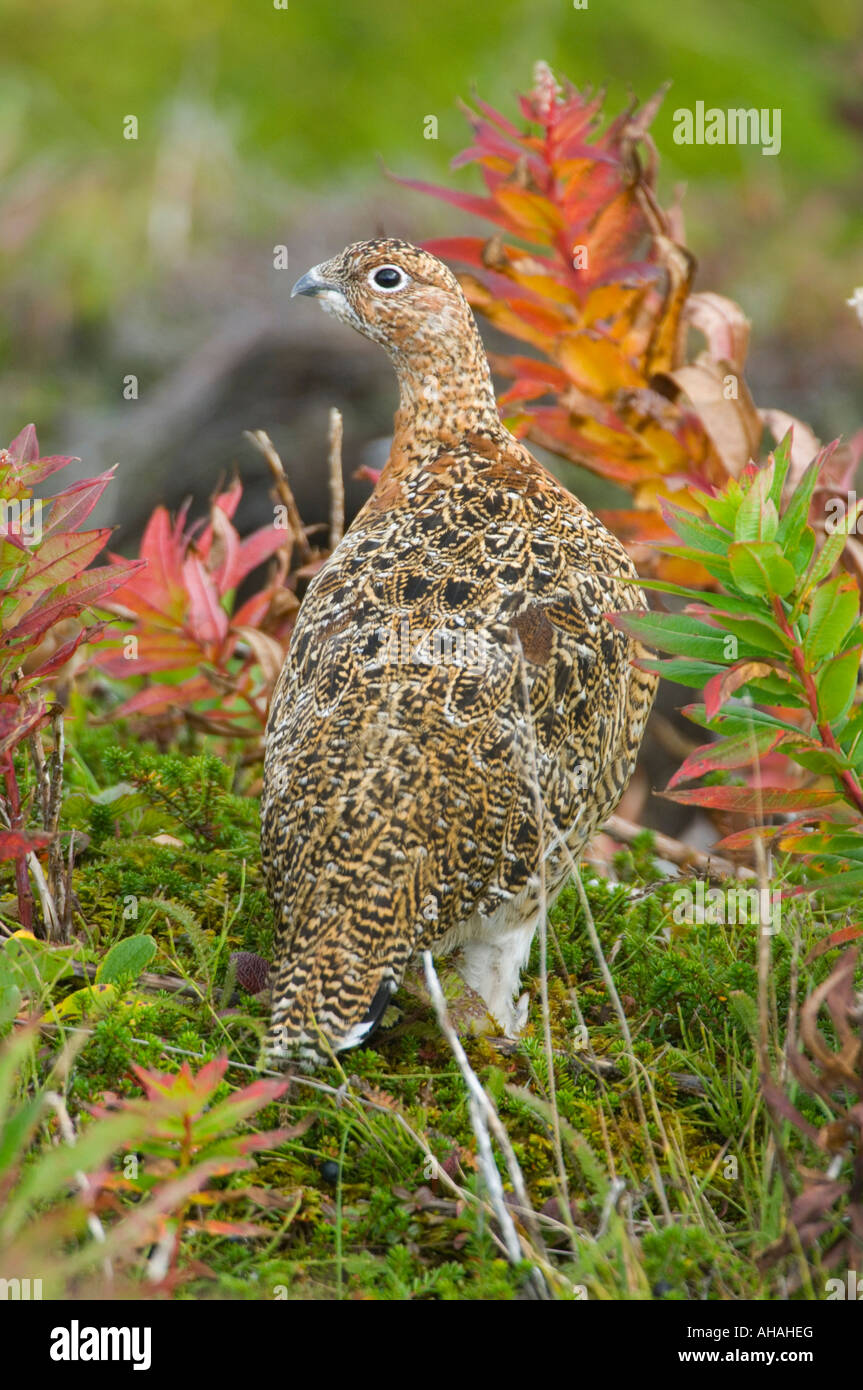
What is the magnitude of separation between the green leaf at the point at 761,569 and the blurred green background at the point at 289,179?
210 inches

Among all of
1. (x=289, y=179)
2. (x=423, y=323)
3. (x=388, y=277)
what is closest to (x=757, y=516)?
(x=423, y=323)

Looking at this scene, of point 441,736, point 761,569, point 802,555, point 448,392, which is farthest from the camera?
point 448,392

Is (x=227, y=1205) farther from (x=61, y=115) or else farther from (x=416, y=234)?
(x=61, y=115)

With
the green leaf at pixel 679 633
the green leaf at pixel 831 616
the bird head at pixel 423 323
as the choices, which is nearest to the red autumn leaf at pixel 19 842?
the green leaf at pixel 679 633

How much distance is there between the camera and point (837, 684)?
294cm

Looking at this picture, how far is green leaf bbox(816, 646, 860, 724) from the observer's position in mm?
2887

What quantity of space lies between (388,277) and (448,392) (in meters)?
0.40

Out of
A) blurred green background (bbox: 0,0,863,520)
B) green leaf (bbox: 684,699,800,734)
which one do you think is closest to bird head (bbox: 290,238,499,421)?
green leaf (bbox: 684,699,800,734)

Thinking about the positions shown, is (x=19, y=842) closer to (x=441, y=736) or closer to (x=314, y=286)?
(x=441, y=736)

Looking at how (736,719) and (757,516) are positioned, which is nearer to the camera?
(757,516)

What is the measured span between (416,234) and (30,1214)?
822 centimetres

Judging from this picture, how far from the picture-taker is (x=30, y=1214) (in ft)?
8.55

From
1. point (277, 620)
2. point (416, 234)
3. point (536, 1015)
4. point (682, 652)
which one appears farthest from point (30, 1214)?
point (416, 234)

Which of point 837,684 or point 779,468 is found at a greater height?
point 779,468
